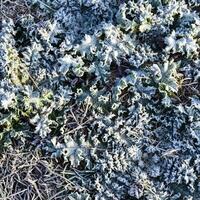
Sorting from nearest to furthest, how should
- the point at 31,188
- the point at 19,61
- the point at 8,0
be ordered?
the point at 31,188 → the point at 19,61 → the point at 8,0

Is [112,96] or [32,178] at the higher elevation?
[112,96]

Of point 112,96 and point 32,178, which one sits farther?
point 112,96

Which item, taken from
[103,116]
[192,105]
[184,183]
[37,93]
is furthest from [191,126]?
[37,93]

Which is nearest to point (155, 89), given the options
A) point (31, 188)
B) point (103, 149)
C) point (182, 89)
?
point (182, 89)

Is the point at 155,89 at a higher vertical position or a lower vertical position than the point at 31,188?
higher

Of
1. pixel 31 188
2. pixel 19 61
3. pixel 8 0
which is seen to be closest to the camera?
pixel 31 188

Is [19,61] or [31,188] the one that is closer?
[31,188]

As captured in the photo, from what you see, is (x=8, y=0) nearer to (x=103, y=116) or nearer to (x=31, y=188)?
(x=103, y=116)

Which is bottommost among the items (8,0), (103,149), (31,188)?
(31,188)

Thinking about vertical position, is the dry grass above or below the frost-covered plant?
below

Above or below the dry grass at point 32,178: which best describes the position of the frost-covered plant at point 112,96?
above
